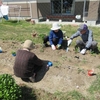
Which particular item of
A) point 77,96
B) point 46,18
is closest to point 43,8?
point 46,18

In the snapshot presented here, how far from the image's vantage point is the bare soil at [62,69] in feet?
13.0

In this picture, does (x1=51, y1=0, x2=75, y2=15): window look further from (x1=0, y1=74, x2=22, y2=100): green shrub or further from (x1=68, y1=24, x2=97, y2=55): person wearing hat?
(x1=0, y1=74, x2=22, y2=100): green shrub

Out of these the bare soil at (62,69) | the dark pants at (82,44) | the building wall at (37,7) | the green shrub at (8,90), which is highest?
the building wall at (37,7)

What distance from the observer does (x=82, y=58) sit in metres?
5.19

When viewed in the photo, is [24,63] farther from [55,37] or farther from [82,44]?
[82,44]

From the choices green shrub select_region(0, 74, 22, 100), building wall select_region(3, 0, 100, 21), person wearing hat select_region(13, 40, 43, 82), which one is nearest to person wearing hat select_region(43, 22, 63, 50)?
person wearing hat select_region(13, 40, 43, 82)

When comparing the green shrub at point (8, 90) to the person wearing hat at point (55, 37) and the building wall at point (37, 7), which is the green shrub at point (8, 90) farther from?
the building wall at point (37, 7)

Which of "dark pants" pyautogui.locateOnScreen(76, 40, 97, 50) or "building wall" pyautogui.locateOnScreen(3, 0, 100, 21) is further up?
"building wall" pyautogui.locateOnScreen(3, 0, 100, 21)

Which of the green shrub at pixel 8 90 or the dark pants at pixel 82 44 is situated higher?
the dark pants at pixel 82 44

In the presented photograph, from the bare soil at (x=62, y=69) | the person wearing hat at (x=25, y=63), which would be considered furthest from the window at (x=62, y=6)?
the person wearing hat at (x=25, y=63)

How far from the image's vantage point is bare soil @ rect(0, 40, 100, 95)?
13.0 ft

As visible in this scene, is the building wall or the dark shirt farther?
the building wall

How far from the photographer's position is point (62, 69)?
4.48m

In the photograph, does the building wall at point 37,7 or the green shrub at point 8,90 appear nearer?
the green shrub at point 8,90
